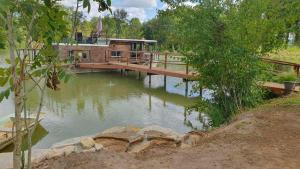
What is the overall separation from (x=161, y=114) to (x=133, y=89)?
18.4 ft

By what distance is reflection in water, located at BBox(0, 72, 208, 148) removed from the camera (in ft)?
31.8

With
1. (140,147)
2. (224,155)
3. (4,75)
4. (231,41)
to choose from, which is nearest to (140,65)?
(231,41)

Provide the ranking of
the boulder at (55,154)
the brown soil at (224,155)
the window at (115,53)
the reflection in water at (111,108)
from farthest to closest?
the window at (115,53) → the reflection in water at (111,108) → the boulder at (55,154) → the brown soil at (224,155)

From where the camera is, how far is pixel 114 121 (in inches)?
413

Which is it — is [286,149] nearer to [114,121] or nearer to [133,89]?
[114,121]

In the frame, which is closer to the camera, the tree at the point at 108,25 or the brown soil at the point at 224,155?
the tree at the point at 108,25

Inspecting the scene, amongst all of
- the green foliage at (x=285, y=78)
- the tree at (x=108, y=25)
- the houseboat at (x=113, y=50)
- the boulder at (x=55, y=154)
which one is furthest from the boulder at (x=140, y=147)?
the houseboat at (x=113, y=50)

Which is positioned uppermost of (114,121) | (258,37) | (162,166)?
(258,37)

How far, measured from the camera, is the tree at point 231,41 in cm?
681

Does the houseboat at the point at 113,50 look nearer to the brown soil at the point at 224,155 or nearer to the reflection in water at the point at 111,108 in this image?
the reflection in water at the point at 111,108

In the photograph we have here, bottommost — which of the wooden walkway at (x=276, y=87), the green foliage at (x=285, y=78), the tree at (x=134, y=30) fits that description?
the wooden walkway at (x=276, y=87)

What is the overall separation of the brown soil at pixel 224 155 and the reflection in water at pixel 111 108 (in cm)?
265

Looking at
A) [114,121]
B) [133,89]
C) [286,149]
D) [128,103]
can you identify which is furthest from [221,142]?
[133,89]

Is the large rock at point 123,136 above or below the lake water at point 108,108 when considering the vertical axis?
above
